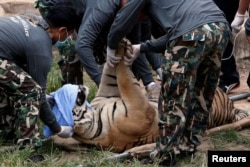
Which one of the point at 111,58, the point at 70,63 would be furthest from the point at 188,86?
the point at 70,63

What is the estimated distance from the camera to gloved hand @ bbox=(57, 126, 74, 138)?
14.4 ft

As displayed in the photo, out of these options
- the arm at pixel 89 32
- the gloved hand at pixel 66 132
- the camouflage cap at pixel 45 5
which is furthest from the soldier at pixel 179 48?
the gloved hand at pixel 66 132

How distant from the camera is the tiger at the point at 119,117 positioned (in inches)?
174

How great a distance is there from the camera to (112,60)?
14.5 feet

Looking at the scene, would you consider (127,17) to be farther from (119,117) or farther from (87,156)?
(87,156)

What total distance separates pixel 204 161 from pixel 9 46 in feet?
5.27

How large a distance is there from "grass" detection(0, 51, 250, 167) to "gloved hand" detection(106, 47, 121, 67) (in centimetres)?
66

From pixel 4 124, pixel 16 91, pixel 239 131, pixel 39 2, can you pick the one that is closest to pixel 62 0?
pixel 39 2

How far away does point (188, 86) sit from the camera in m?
3.93

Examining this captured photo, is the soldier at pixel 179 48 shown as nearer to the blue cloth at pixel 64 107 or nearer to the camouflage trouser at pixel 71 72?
the blue cloth at pixel 64 107

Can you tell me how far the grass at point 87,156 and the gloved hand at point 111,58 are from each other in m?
0.66

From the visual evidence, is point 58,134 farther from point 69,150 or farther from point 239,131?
point 239,131

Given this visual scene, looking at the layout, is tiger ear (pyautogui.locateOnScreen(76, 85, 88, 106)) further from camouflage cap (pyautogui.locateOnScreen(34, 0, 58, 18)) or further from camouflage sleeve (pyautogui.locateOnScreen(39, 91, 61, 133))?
camouflage cap (pyautogui.locateOnScreen(34, 0, 58, 18))

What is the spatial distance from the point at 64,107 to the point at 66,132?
0.21m
